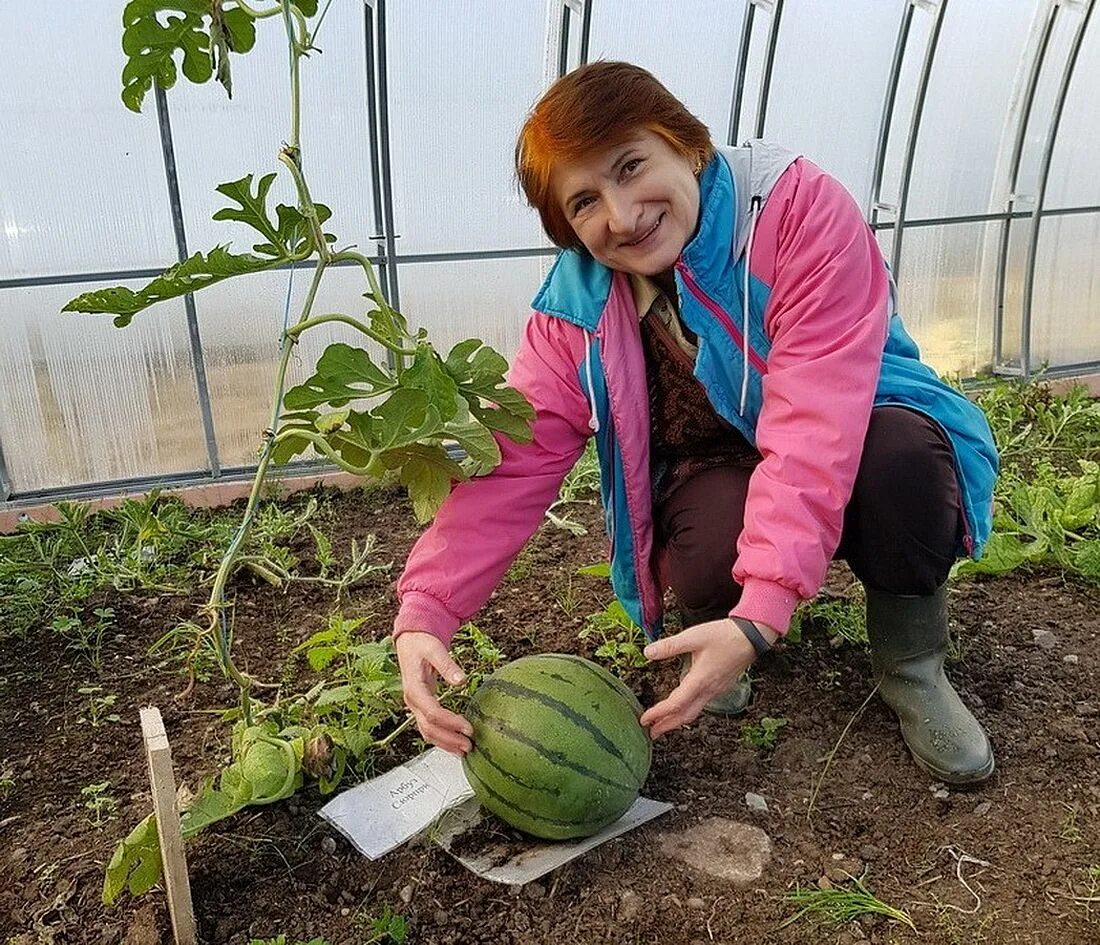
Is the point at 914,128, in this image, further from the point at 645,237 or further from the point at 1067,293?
the point at 645,237

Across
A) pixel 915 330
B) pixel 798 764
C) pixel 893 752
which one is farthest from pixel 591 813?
pixel 915 330

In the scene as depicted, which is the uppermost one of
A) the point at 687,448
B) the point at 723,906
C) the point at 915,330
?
the point at 687,448

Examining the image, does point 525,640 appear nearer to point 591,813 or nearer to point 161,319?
point 591,813

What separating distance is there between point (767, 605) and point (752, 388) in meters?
0.47

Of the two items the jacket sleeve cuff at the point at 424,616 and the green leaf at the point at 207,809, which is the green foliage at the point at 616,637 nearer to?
the jacket sleeve cuff at the point at 424,616

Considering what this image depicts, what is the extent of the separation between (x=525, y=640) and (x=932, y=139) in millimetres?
3967

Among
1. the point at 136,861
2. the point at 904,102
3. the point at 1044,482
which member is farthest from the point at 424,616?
the point at 904,102

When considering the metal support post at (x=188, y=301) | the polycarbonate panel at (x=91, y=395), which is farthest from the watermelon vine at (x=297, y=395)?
the polycarbonate panel at (x=91, y=395)

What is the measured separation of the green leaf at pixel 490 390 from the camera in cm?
156

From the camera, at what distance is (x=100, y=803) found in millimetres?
1786

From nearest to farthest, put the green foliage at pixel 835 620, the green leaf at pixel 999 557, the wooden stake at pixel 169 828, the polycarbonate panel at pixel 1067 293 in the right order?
the wooden stake at pixel 169 828 → the green foliage at pixel 835 620 → the green leaf at pixel 999 557 → the polycarbonate panel at pixel 1067 293

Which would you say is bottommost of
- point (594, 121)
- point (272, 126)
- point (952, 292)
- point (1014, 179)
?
point (952, 292)

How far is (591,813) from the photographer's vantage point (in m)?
1.55

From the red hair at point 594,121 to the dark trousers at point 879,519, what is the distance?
0.57 metres
